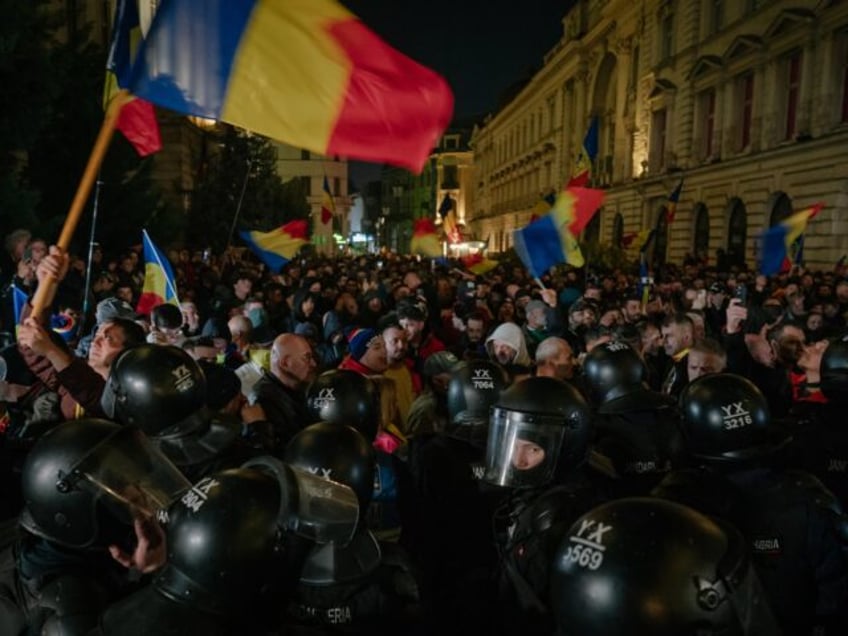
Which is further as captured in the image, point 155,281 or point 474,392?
point 155,281

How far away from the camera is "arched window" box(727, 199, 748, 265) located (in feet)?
94.0

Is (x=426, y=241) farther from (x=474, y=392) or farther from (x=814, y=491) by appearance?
(x=814, y=491)

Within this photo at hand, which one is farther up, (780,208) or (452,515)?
(780,208)

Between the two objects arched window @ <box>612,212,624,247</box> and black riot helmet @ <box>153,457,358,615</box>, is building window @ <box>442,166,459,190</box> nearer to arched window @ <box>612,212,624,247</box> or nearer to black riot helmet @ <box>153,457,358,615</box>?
arched window @ <box>612,212,624,247</box>

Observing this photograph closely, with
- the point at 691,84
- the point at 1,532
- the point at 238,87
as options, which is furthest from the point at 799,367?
the point at 691,84

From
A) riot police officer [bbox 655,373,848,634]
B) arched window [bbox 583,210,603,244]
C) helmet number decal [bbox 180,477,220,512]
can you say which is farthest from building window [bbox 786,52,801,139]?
helmet number decal [bbox 180,477,220,512]

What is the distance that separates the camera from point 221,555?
1.97m

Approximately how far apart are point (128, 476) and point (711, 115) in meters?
33.0

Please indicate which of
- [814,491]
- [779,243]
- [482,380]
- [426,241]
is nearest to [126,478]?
[482,380]

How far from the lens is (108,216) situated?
682 inches

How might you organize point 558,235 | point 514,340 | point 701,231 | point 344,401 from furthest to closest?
point 701,231
point 558,235
point 514,340
point 344,401

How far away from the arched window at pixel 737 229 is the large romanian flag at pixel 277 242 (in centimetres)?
2070

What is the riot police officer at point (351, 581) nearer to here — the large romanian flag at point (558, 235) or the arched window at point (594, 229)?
the large romanian flag at point (558, 235)

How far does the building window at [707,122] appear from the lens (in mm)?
31547
